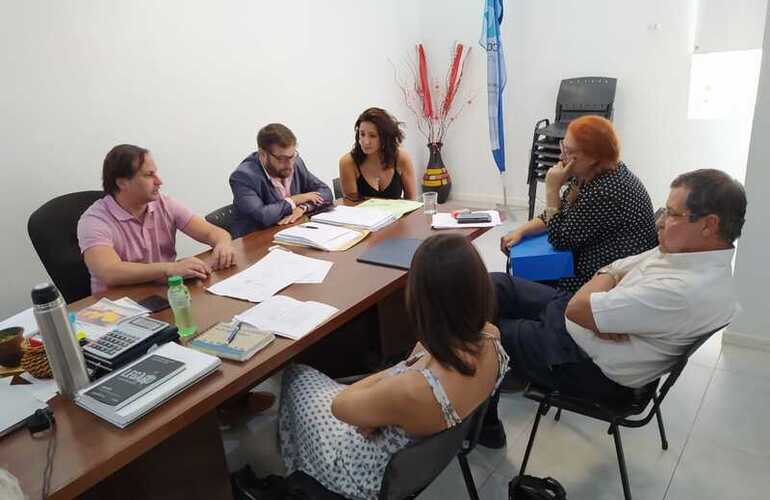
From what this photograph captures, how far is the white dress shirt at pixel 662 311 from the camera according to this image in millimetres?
1308

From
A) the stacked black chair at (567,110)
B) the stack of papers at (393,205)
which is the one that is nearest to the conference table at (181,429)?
the stack of papers at (393,205)

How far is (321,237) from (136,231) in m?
0.68

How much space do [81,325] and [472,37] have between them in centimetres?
419

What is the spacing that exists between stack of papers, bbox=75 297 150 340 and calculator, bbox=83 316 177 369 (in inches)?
2.4

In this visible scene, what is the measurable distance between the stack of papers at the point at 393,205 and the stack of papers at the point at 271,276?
64cm

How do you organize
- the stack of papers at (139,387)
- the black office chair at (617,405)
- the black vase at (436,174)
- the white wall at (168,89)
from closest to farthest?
the stack of papers at (139,387)
the black office chair at (617,405)
the white wall at (168,89)
the black vase at (436,174)

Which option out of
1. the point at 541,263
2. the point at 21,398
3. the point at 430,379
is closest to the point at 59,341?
the point at 21,398

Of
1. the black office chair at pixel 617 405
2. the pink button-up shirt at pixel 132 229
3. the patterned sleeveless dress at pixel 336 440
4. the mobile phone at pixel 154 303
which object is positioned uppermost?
the pink button-up shirt at pixel 132 229

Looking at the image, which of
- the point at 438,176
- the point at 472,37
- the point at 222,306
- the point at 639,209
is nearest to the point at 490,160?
the point at 438,176

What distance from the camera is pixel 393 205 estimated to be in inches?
101

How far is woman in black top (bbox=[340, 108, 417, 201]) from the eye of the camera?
2.78 metres

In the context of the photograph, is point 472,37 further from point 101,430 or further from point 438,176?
point 101,430

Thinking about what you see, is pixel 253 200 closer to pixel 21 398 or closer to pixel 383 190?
pixel 383 190

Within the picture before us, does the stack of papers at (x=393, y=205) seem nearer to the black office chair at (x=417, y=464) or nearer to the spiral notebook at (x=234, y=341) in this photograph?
the spiral notebook at (x=234, y=341)
